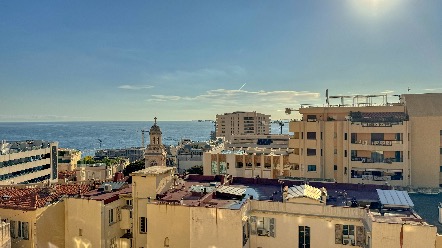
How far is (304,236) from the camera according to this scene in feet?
79.0

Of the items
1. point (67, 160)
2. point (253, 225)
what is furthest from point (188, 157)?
point (253, 225)

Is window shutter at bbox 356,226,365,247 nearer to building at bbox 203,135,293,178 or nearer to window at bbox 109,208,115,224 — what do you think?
window at bbox 109,208,115,224

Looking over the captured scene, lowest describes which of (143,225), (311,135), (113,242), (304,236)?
(113,242)

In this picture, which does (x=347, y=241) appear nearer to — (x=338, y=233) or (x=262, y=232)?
(x=338, y=233)

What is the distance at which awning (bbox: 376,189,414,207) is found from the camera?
80.9 feet

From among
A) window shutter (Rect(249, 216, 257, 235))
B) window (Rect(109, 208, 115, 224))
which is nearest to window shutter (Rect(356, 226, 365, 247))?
window shutter (Rect(249, 216, 257, 235))

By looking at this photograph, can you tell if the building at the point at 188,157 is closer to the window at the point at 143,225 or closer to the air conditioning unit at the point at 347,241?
the window at the point at 143,225

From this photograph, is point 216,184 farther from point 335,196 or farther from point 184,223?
point 335,196

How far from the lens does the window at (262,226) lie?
24844 millimetres

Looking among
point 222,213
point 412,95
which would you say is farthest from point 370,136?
point 222,213

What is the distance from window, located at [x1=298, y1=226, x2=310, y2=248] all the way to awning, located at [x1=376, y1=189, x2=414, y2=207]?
611 centimetres

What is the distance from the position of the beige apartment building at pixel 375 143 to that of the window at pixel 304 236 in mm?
29848

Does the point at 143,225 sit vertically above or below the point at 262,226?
below

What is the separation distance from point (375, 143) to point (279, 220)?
3352cm
